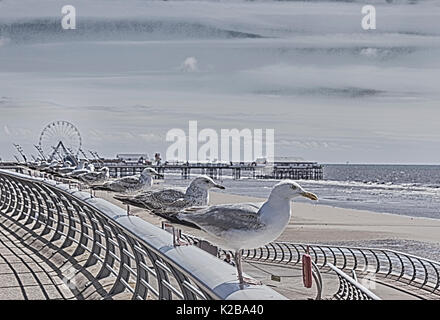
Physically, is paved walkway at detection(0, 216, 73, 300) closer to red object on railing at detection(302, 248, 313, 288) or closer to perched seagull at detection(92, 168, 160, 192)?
perched seagull at detection(92, 168, 160, 192)

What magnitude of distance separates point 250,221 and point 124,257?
2077 mm

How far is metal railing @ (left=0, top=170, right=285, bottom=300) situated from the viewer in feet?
9.70

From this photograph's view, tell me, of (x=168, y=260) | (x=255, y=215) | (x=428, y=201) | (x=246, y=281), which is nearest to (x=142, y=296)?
(x=255, y=215)

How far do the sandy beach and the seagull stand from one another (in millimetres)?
13152

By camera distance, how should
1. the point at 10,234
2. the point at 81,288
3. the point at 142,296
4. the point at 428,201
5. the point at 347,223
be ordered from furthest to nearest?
the point at 428,201 < the point at 347,223 < the point at 10,234 < the point at 81,288 < the point at 142,296

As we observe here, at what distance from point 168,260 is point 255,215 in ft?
2.38

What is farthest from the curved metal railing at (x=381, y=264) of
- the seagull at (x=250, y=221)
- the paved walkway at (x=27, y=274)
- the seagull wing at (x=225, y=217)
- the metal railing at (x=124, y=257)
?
the seagull at (x=250, y=221)

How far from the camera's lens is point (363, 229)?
27.0m

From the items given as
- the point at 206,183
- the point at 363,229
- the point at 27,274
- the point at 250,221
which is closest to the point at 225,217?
the point at 250,221

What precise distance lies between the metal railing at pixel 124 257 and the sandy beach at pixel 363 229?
7513mm

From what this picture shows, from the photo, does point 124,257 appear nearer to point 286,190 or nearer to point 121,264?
point 121,264

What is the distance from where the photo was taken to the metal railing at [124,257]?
2.96 meters

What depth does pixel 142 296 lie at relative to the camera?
5168 mm
